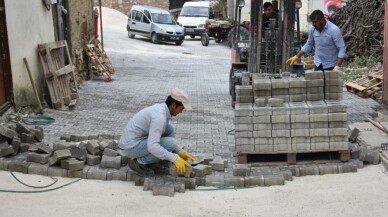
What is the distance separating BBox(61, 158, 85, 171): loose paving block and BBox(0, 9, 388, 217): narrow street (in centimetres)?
17

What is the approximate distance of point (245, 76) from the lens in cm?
1007

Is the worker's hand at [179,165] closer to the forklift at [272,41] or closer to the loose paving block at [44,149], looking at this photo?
the loose paving block at [44,149]

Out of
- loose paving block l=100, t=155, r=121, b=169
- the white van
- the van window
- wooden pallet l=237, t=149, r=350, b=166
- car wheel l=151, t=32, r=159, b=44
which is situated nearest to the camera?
loose paving block l=100, t=155, r=121, b=169

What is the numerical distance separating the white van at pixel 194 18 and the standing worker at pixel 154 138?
26.0 metres

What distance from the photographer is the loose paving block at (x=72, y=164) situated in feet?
21.9

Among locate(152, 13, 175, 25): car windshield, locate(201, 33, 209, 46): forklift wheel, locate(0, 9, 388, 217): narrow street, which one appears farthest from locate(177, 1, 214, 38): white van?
locate(0, 9, 388, 217): narrow street

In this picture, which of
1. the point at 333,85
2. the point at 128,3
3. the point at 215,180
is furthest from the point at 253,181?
the point at 128,3

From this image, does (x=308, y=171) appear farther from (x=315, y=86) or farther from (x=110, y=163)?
(x=110, y=163)

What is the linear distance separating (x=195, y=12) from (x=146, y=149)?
91.4 ft

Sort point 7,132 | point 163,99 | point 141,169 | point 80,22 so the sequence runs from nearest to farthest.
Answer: point 141,169 < point 7,132 < point 163,99 < point 80,22

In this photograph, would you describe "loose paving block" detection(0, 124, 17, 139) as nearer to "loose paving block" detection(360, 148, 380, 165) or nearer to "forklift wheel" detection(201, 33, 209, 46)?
"loose paving block" detection(360, 148, 380, 165)

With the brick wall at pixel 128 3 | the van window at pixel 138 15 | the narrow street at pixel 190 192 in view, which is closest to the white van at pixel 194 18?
the van window at pixel 138 15

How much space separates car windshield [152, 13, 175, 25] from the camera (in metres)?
30.2

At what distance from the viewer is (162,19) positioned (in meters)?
30.4
